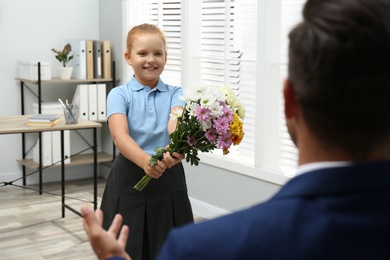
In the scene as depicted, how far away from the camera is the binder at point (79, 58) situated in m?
5.71

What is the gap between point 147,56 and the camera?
283 cm

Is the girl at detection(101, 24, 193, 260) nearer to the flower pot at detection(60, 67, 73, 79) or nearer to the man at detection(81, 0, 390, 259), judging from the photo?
the man at detection(81, 0, 390, 259)

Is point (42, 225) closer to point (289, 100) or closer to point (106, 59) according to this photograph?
point (106, 59)

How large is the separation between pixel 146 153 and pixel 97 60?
130 inches

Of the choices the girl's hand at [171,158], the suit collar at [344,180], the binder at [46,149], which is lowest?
the binder at [46,149]

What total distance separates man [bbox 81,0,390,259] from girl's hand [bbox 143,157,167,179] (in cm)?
169

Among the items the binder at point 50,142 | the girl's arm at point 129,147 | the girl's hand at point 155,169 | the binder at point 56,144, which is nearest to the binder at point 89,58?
the binder at point 50,142

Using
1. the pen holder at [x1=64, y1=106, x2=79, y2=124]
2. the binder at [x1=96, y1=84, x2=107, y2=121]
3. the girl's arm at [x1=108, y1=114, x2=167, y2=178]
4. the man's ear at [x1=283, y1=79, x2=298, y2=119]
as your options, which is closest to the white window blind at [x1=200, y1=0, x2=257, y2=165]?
the pen holder at [x1=64, y1=106, x2=79, y2=124]

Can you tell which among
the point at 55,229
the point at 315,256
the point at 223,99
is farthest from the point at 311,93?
the point at 55,229

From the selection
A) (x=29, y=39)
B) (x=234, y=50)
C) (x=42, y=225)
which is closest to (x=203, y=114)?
(x=234, y=50)

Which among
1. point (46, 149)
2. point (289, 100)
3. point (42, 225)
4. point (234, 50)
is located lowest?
point (42, 225)

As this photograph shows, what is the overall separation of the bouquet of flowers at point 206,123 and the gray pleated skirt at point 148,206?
0.24 meters

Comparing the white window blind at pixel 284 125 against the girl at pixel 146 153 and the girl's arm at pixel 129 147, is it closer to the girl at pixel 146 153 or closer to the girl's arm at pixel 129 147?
the girl at pixel 146 153

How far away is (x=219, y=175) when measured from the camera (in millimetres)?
4754
